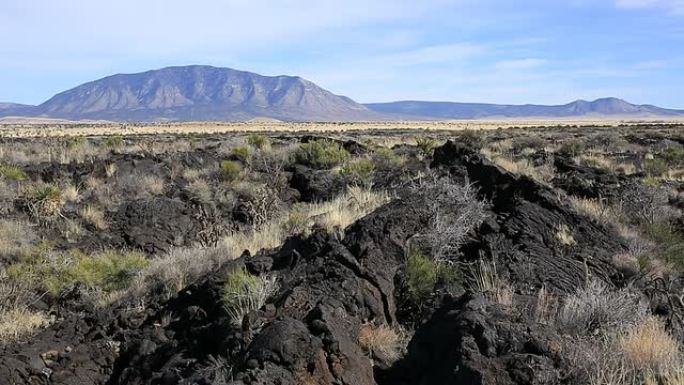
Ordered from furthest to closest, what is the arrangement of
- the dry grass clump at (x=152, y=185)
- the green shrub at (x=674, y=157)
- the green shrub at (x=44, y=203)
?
the green shrub at (x=674, y=157) → the dry grass clump at (x=152, y=185) → the green shrub at (x=44, y=203)

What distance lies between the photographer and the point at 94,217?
13.5 meters

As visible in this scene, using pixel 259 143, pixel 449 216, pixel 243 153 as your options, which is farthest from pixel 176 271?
pixel 259 143

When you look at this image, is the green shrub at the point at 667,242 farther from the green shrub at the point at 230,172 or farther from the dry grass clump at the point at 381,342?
the green shrub at the point at 230,172

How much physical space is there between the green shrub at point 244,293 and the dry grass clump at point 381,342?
983 millimetres

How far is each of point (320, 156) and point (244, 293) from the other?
572 inches

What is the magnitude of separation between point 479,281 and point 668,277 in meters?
2.54

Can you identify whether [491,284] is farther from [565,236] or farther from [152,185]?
[152,185]

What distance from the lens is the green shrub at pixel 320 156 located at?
20.1 metres

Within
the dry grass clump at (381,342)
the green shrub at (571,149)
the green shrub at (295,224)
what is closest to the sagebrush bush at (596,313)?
the dry grass clump at (381,342)

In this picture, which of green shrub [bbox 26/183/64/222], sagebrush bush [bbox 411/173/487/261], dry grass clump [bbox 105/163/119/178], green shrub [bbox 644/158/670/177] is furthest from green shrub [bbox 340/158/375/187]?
green shrub [bbox 644/158/670/177]

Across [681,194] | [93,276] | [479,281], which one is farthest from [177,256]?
[681,194]

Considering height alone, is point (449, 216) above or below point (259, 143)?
above

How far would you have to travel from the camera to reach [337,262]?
629cm

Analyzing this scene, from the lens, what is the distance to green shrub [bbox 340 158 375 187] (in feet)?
51.0
